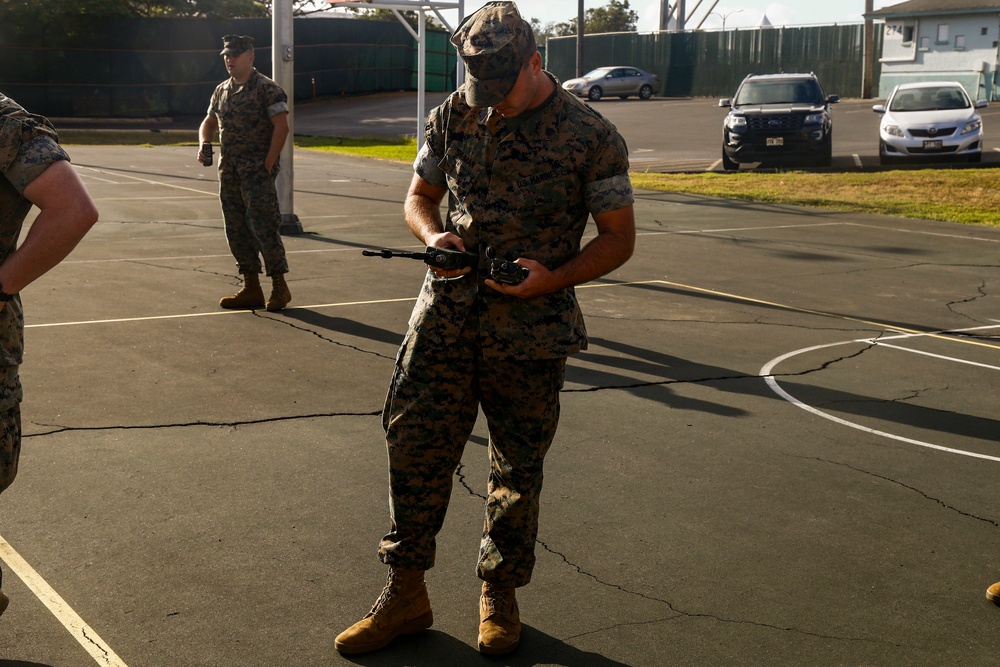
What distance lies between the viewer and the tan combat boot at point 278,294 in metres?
9.64

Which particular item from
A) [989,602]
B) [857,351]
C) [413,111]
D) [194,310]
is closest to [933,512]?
[989,602]

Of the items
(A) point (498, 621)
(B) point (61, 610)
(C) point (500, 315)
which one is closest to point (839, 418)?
(A) point (498, 621)

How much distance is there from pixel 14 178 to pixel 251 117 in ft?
21.0

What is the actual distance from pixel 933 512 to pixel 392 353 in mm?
4158

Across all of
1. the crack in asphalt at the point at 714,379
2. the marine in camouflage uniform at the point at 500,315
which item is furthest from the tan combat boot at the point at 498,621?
the crack in asphalt at the point at 714,379

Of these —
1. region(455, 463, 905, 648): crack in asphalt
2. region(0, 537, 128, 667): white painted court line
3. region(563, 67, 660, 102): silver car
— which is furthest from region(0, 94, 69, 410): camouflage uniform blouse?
region(563, 67, 660, 102): silver car

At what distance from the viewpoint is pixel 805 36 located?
5347 cm

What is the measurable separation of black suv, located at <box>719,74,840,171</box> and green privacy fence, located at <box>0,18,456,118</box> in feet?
78.8

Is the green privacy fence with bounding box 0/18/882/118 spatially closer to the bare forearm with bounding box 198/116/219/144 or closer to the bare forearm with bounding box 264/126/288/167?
the bare forearm with bounding box 198/116/219/144

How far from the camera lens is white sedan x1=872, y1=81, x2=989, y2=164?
79.4 feet

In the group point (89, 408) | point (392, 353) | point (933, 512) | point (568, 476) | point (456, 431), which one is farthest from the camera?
point (392, 353)

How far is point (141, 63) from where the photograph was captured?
45844 mm

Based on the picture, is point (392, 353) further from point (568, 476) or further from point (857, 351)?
point (857, 351)

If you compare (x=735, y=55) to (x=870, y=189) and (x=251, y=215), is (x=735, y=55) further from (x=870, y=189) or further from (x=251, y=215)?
(x=251, y=215)
